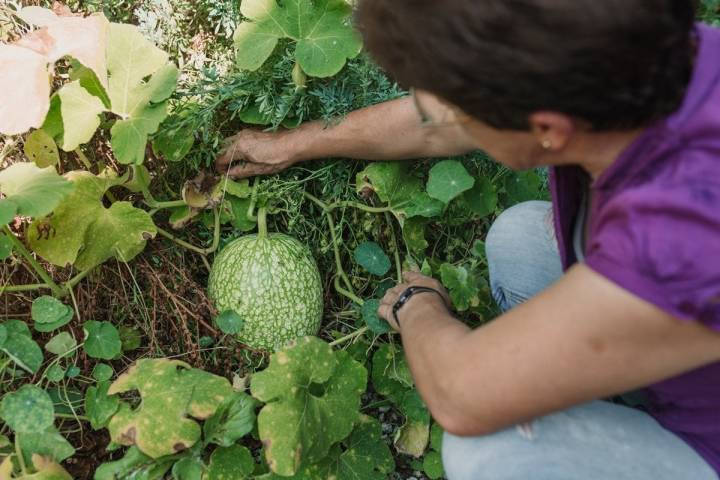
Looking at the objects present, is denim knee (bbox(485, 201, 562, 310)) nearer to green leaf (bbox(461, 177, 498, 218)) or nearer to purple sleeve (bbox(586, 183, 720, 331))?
green leaf (bbox(461, 177, 498, 218))

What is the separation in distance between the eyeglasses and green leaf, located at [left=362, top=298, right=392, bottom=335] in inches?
33.3

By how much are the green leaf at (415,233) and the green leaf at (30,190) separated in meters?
0.95

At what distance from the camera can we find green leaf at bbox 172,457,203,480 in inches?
72.3

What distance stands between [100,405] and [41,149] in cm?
76

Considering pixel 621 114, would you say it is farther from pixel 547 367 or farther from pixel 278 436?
pixel 278 436

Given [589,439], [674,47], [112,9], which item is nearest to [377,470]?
[589,439]

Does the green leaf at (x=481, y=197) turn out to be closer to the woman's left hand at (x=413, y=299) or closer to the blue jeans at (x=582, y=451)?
the woman's left hand at (x=413, y=299)

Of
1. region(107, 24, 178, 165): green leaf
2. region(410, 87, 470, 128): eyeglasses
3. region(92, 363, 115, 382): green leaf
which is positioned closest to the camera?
region(410, 87, 470, 128): eyeglasses

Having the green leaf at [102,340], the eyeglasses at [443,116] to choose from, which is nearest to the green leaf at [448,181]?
the eyeglasses at [443,116]

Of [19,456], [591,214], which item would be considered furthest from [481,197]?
[19,456]

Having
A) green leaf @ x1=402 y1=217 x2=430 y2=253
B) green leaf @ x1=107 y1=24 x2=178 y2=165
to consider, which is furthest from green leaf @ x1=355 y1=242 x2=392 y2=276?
green leaf @ x1=107 y1=24 x2=178 y2=165

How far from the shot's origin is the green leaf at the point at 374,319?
6.59 ft

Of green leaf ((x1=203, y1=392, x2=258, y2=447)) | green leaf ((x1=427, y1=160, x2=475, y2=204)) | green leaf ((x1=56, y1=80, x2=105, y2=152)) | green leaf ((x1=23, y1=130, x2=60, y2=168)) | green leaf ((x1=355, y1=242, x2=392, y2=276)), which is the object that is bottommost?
green leaf ((x1=203, y1=392, x2=258, y2=447))

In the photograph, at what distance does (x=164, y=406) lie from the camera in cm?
179
